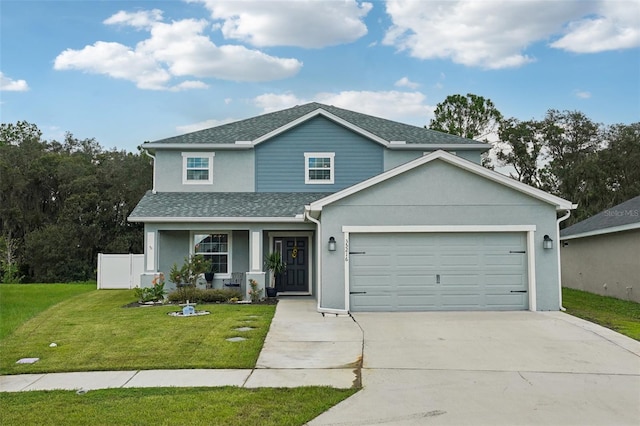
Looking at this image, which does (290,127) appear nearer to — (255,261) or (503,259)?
(255,261)

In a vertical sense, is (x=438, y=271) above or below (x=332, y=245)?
below

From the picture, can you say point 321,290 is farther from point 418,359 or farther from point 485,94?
point 485,94

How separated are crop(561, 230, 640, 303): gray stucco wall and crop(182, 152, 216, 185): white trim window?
544 inches

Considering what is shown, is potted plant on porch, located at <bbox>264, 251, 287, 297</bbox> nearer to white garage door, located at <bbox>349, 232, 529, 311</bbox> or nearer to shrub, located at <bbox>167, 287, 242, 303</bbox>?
shrub, located at <bbox>167, 287, 242, 303</bbox>

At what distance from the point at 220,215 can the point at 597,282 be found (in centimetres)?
1371

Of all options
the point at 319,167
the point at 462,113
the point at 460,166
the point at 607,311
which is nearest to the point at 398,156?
the point at 319,167

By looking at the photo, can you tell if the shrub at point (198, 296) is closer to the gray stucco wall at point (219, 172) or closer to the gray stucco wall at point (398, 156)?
the gray stucco wall at point (219, 172)

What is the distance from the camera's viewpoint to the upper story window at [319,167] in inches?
740

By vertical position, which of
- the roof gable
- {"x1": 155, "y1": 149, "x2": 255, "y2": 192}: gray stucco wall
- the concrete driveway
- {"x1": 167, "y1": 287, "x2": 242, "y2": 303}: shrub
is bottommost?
the concrete driveway

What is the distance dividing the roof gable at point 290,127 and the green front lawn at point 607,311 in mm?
6342

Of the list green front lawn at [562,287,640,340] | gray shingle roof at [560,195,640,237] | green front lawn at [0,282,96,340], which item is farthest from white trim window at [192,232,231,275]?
gray shingle roof at [560,195,640,237]

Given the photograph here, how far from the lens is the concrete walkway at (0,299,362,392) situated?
23.5ft

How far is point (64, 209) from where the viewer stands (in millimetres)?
34000

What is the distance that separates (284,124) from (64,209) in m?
21.1
